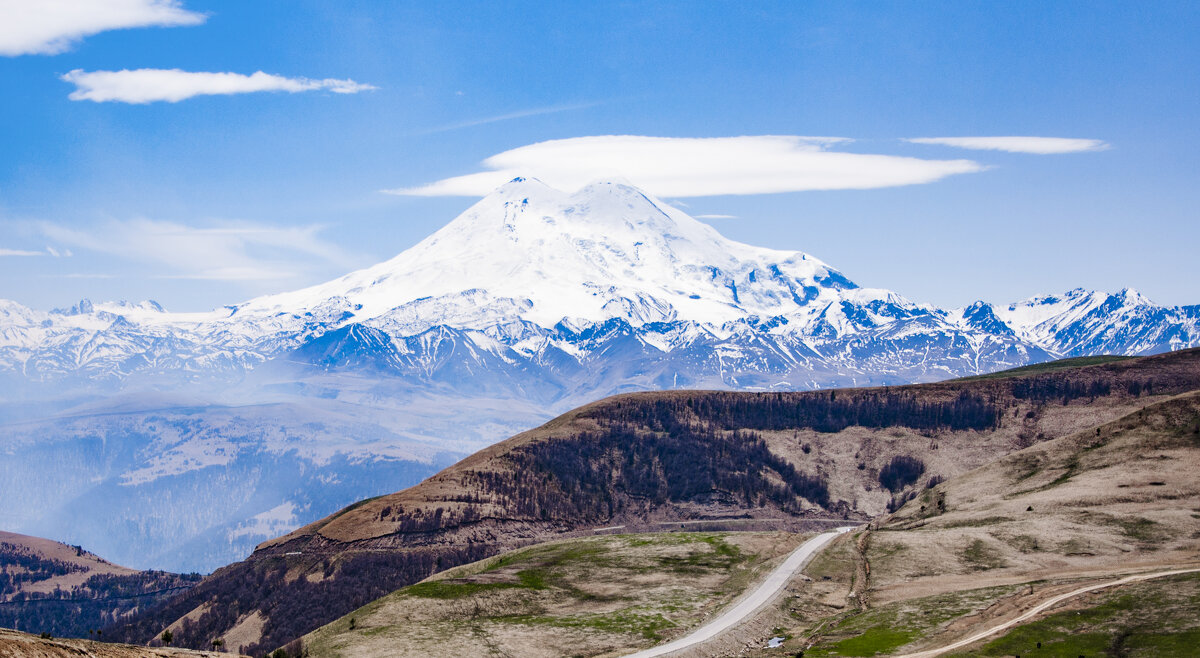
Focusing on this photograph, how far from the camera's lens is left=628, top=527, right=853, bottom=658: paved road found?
383 ft

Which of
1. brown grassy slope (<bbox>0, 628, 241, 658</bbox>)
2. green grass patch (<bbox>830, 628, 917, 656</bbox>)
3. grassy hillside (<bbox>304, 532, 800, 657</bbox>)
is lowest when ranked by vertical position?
green grass patch (<bbox>830, 628, 917, 656</bbox>)

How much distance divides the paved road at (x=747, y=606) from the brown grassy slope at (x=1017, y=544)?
413 cm

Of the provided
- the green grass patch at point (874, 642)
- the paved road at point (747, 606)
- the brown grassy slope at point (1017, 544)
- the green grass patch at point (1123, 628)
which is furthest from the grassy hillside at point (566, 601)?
the green grass patch at point (1123, 628)

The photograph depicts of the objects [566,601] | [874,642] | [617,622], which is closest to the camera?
[874,642]

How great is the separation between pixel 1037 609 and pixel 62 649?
95492 mm

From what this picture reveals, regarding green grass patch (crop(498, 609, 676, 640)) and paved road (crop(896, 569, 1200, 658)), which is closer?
paved road (crop(896, 569, 1200, 658))

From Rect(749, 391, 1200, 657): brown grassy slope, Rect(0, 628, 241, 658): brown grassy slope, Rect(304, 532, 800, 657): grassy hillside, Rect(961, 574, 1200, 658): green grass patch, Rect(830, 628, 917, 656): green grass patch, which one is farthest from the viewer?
Rect(304, 532, 800, 657): grassy hillside

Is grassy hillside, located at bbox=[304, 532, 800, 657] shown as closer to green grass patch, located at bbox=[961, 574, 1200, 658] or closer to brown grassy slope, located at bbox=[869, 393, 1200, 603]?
brown grassy slope, located at bbox=[869, 393, 1200, 603]

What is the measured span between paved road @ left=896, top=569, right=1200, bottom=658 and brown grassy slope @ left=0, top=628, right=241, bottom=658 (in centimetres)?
7221

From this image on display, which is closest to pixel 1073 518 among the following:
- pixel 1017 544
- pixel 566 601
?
pixel 1017 544

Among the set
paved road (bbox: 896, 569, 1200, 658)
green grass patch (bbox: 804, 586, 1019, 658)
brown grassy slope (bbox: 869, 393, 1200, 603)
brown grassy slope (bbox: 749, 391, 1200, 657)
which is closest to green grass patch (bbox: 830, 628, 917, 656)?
green grass patch (bbox: 804, 586, 1019, 658)

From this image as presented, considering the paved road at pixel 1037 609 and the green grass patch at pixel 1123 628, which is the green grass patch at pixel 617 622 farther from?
the green grass patch at pixel 1123 628

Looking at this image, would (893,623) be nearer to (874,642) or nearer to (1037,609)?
(874,642)

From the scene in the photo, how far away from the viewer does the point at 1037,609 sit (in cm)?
11038
